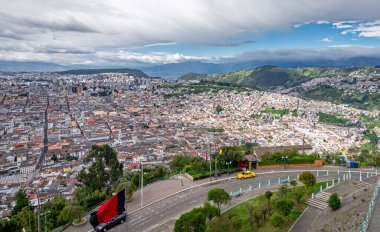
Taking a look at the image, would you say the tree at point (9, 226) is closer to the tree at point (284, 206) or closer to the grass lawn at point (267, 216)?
the grass lawn at point (267, 216)

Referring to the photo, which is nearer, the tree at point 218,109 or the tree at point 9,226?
the tree at point 9,226

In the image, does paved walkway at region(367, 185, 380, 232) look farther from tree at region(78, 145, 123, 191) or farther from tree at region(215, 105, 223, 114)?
tree at region(215, 105, 223, 114)

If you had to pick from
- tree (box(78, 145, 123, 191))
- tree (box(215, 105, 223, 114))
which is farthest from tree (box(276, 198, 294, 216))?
tree (box(215, 105, 223, 114))

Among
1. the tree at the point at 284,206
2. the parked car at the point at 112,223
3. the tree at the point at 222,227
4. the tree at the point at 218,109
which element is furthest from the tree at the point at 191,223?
the tree at the point at 218,109

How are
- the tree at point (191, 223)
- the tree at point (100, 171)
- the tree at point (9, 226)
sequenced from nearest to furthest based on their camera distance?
the tree at point (191, 223), the tree at point (9, 226), the tree at point (100, 171)

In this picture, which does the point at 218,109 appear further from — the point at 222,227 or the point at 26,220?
the point at 222,227

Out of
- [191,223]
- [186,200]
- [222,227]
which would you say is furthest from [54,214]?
[222,227]

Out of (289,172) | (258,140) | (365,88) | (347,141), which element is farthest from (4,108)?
(365,88)
